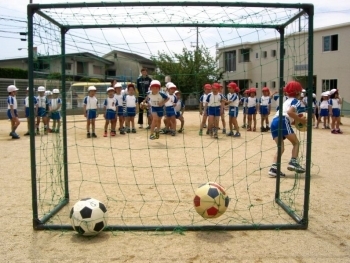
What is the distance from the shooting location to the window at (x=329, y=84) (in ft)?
100

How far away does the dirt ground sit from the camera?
382 centimetres

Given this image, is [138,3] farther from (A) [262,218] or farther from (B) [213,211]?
(A) [262,218]

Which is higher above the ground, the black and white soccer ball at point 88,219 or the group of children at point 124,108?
the group of children at point 124,108

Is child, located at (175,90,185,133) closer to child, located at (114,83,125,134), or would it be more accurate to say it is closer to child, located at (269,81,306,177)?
child, located at (114,83,125,134)

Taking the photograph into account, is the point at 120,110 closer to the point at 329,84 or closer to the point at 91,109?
the point at 91,109

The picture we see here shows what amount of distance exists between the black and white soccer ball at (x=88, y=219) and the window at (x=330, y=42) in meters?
29.9

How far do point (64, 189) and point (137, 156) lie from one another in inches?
147

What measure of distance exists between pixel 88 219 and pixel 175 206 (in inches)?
56.0

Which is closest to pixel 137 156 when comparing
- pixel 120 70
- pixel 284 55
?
pixel 120 70

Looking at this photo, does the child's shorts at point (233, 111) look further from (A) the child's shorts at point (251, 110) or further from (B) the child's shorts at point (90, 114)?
(B) the child's shorts at point (90, 114)

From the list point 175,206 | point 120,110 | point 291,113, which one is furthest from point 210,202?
point 120,110

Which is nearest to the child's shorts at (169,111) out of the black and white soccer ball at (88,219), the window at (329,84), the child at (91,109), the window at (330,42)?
the child at (91,109)

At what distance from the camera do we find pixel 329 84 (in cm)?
3089

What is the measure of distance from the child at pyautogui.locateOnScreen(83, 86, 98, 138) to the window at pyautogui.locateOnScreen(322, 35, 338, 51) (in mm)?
23287
